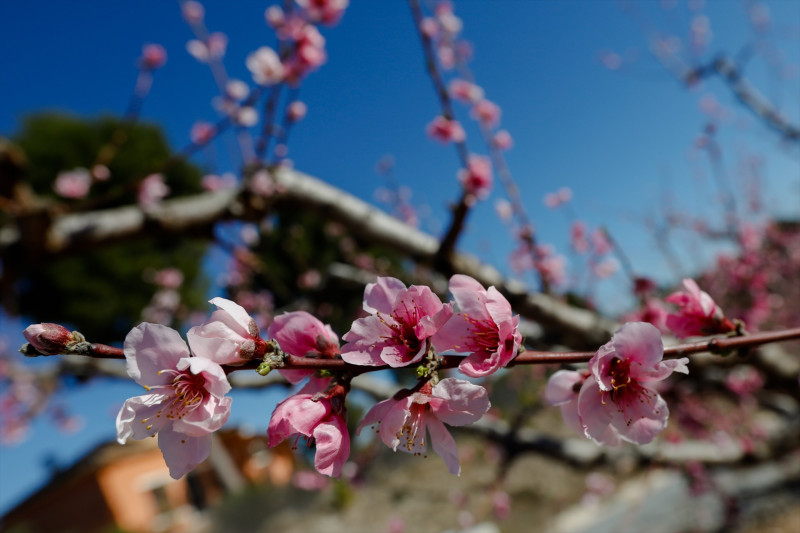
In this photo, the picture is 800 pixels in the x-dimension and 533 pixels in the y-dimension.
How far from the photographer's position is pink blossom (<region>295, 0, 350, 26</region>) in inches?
94.9

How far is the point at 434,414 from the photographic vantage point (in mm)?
681

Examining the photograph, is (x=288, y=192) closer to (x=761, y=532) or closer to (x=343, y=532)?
(x=761, y=532)

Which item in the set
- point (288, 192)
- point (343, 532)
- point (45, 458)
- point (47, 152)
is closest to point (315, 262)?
point (343, 532)

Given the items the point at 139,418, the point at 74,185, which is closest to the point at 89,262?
the point at 74,185

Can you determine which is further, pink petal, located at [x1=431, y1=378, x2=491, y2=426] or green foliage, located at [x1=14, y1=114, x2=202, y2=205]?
green foliage, located at [x1=14, y1=114, x2=202, y2=205]

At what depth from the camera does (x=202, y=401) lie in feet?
2.01

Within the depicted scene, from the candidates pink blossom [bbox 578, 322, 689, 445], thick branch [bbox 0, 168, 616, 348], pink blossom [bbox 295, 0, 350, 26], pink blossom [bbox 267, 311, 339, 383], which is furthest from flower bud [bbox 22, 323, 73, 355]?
pink blossom [bbox 295, 0, 350, 26]

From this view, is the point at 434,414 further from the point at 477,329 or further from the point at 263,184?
the point at 263,184

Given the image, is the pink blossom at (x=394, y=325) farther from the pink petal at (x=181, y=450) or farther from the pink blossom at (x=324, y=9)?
the pink blossom at (x=324, y=9)

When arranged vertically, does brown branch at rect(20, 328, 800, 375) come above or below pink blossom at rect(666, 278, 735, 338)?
below

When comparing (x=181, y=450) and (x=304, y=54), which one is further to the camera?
(x=304, y=54)

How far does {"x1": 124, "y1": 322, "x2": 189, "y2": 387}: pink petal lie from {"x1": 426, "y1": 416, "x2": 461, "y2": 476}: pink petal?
1.22ft

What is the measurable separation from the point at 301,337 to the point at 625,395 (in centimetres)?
52

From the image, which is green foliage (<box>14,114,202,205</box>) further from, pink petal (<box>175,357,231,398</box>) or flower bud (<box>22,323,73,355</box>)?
pink petal (<box>175,357,231,398</box>)
